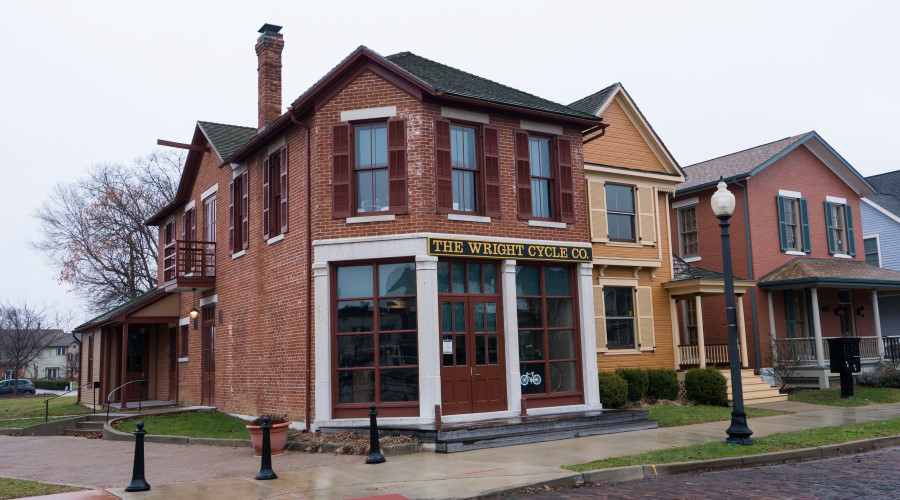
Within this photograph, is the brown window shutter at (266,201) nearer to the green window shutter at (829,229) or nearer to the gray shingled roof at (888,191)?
the green window shutter at (829,229)

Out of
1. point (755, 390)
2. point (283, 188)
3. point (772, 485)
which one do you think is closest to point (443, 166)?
point (283, 188)

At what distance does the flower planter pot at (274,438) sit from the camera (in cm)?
1324

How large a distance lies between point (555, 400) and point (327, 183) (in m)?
6.75

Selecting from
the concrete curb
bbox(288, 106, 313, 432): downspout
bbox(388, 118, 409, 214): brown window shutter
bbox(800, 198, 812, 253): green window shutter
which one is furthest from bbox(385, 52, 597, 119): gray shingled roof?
bbox(800, 198, 812, 253): green window shutter

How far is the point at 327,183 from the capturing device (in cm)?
1555

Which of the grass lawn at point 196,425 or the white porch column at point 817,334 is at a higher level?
the white porch column at point 817,334

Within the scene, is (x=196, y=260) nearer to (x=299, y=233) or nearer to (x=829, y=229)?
(x=299, y=233)

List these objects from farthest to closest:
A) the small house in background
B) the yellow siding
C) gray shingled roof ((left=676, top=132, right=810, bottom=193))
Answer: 1. the small house in background
2. gray shingled roof ((left=676, top=132, right=810, bottom=193))
3. the yellow siding

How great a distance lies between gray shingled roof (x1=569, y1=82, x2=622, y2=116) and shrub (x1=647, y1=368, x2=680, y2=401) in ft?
23.7

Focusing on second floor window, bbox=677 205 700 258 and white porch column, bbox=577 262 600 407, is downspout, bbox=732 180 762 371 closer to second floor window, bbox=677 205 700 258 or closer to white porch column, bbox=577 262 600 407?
second floor window, bbox=677 205 700 258

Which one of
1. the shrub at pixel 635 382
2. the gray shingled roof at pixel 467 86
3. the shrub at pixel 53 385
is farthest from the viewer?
the shrub at pixel 53 385

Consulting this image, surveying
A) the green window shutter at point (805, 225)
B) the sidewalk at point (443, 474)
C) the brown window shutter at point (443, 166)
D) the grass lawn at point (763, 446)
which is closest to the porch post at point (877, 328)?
the green window shutter at point (805, 225)

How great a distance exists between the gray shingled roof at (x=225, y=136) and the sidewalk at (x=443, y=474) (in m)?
11.3

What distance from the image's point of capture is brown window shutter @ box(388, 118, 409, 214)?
15.2 m
